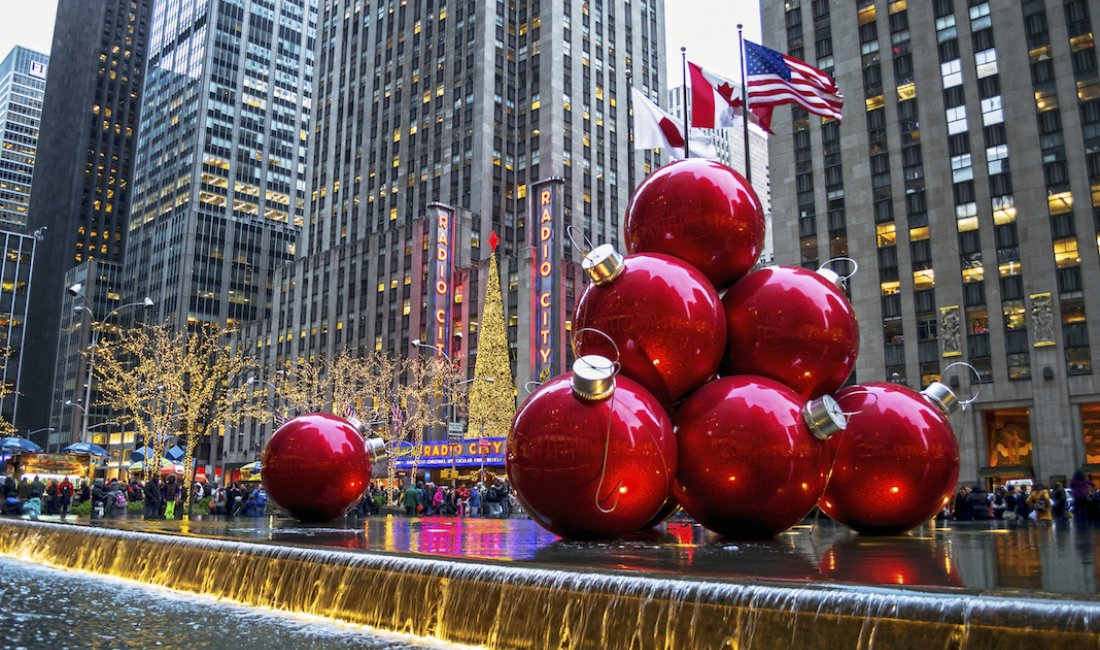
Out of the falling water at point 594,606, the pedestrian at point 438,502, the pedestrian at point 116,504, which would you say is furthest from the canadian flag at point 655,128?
the pedestrian at point 116,504

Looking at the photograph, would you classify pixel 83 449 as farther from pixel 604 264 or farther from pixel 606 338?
pixel 604 264

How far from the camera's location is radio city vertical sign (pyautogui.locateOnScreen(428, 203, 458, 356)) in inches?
3233

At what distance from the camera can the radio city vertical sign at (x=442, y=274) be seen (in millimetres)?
82125

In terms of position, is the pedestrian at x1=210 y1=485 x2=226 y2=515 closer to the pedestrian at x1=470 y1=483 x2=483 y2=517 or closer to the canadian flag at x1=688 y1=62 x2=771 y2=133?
the pedestrian at x1=470 y1=483 x2=483 y2=517

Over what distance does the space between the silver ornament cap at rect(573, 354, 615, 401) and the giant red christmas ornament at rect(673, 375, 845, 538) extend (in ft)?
3.64

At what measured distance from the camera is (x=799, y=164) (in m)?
67.2

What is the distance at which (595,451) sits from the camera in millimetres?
8820

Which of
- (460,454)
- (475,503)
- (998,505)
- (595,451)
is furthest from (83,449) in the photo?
(595,451)

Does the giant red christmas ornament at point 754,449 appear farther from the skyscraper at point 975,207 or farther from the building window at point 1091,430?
the building window at point 1091,430

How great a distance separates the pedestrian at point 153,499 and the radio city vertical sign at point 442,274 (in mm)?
50543

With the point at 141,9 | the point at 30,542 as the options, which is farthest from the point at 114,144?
the point at 30,542

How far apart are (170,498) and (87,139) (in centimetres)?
16247

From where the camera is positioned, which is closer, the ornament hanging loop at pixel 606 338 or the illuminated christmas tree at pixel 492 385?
the ornament hanging loop at pixel 606 338

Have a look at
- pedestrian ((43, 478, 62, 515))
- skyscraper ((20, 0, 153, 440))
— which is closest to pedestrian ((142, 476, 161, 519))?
pedestrian ((43, 478, 62, 515))
